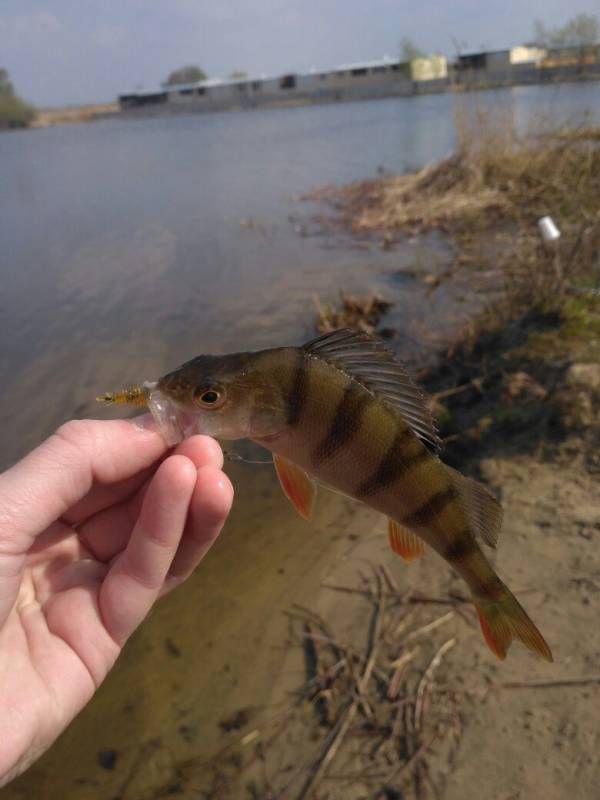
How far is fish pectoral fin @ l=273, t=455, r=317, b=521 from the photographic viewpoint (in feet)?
6.95

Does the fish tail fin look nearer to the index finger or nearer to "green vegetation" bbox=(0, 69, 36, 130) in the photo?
the index finger

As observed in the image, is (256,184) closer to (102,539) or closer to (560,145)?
(560,145)

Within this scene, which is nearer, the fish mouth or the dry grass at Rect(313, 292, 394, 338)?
the fish mouth

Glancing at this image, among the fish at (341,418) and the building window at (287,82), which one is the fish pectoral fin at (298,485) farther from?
the building window at (287,82)

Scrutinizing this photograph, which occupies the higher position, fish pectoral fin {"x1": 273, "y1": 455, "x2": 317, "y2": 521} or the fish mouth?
the fish mouth

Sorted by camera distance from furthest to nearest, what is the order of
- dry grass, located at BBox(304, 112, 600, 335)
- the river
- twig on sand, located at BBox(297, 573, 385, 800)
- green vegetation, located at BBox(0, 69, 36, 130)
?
green vegetation, located at BBox(0, 69, 36, 130) < dry grass, located at BBox(304, 112, 600, 335) < the river < twig on sand, located at BBox(297, 573, 385, 800)

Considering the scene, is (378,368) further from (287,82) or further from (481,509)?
(287,82)

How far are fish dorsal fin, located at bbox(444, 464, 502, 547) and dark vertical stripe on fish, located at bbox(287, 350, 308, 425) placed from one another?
1.84ft

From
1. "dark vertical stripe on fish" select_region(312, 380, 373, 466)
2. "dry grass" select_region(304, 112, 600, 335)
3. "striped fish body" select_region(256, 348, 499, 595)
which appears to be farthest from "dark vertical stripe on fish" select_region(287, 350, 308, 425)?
"dry grass" select_region(304, 112, 600, 335)

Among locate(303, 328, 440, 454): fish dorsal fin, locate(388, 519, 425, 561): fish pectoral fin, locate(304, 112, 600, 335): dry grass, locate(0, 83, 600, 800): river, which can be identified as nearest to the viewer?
locate(303, 328, 440, 454): fish dorsal fin

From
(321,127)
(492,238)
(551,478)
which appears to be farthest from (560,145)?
(321,127)

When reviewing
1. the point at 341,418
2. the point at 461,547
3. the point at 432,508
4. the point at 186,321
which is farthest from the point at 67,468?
the point at 186,321

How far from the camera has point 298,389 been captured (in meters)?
1.91

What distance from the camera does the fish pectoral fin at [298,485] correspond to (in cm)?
212
